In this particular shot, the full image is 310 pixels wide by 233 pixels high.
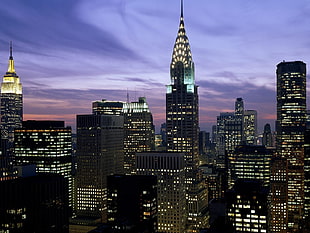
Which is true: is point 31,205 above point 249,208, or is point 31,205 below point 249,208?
above

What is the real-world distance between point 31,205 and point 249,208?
109 metres

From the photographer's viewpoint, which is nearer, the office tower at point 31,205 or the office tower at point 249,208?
the office tower at point 31,205

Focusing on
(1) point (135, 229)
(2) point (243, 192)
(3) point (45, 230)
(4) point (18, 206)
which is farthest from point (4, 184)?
(2) point (243, 192)

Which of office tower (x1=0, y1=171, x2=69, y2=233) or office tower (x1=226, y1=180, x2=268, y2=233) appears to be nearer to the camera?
office tower (x1=0, y1=171, x2=69, y2=233)

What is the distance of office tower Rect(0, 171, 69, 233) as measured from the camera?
521 ft

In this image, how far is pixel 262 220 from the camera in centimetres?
19562

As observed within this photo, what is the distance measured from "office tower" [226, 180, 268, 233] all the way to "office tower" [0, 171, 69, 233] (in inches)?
3503

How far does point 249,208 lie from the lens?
197125 millimetres

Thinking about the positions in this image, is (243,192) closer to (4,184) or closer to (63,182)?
(63,182)

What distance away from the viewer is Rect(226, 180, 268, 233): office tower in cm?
19512

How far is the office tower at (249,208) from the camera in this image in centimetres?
19512

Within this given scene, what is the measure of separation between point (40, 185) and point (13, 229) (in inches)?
820

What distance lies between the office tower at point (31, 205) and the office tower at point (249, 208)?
88969mm

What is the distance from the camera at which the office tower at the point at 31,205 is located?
521 feet
